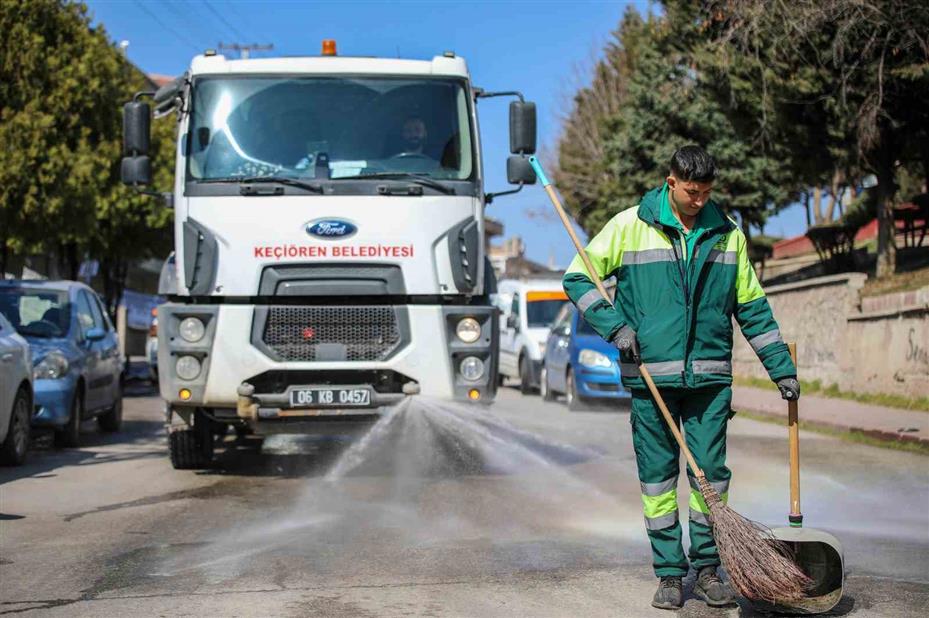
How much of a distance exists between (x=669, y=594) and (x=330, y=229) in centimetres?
508

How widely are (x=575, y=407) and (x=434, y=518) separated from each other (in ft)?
38.5

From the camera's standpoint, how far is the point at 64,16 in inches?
998

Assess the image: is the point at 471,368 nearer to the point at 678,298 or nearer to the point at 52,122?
the point at 678,298

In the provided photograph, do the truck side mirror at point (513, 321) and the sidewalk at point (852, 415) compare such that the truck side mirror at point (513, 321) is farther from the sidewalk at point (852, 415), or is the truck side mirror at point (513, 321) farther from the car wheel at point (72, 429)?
the car wheel at point (72, 429)

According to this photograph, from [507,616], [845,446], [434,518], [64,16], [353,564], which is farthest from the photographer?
[64,16]

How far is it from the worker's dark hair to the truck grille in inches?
183

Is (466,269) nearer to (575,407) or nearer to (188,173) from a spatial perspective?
(188,173)

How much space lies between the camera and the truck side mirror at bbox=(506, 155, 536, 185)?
34.6 feet

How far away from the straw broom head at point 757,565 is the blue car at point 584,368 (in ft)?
42.4

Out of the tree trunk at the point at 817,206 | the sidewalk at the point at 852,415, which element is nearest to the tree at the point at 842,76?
the sidewalk at the point at 852,415

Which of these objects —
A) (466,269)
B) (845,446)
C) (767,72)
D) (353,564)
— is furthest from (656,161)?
(353,564)

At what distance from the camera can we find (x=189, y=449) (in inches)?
432

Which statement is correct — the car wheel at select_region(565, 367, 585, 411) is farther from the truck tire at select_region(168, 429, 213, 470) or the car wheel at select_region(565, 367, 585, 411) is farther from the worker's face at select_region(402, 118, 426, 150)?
the worker's face at select_region(402, 118, 426, 150)

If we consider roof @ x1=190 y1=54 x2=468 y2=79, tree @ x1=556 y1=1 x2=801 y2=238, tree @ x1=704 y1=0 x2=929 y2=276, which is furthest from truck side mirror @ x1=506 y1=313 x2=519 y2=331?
roof @ x1=190 y1=54 x2=468 y2=79
